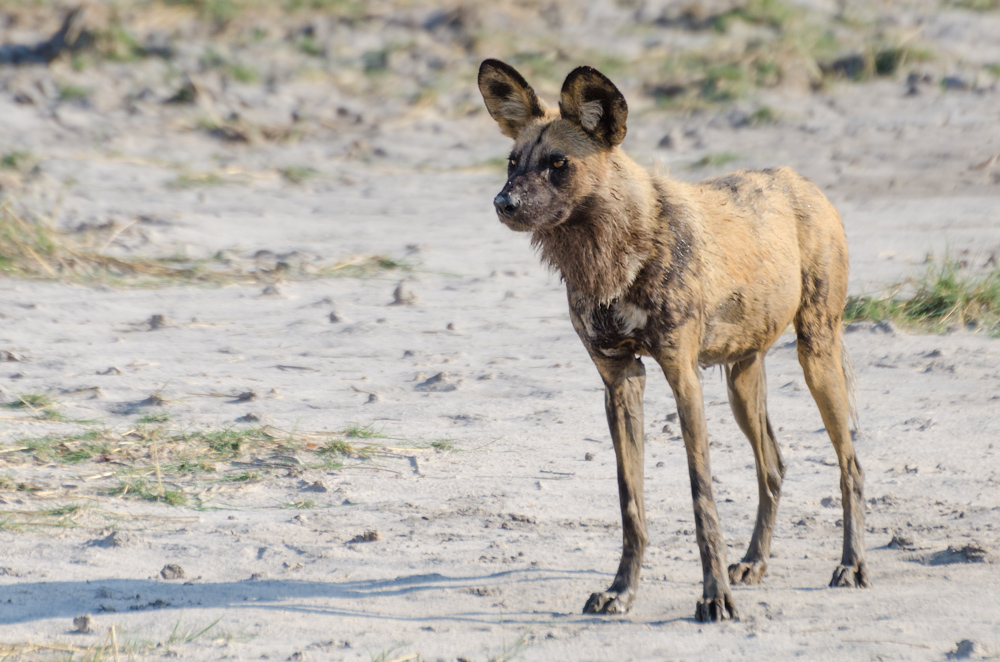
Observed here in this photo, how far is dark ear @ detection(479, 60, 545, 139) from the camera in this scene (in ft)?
13.4

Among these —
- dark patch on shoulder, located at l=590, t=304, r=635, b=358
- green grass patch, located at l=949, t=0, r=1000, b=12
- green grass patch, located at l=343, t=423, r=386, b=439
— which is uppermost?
green grass patch, located at l=949, t=0, r=1000, b=12

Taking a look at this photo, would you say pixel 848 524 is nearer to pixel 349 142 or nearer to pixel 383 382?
pixel 383 382

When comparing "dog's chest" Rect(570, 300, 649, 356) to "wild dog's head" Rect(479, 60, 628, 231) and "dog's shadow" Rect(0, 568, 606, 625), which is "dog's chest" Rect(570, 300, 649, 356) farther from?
"dog's shadow" Rect(0, 568, 606, 625)

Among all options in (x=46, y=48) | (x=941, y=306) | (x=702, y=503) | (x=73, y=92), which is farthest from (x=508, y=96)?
(x=46, y=48)

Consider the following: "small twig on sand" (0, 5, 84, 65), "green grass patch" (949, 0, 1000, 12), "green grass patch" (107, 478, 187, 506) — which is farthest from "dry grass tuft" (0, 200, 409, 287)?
"green grass patch" (949, 0, 1000, 12)

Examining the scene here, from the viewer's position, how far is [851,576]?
4.21 meters

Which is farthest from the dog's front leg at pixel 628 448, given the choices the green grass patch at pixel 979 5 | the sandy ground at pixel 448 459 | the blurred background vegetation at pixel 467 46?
the green grass patch at pixel 979 5

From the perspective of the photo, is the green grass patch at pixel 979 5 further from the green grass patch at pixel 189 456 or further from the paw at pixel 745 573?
the paw at pixel 745 573

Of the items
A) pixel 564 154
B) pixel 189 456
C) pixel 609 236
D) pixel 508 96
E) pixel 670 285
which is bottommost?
pixel 189 456

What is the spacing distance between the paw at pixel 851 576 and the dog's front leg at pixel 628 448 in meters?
0.71

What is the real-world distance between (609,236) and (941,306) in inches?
155

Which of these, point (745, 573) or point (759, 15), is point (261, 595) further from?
point (759, 15)

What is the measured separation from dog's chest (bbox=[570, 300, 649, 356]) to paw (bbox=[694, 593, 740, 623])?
840mm

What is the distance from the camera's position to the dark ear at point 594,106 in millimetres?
3846
